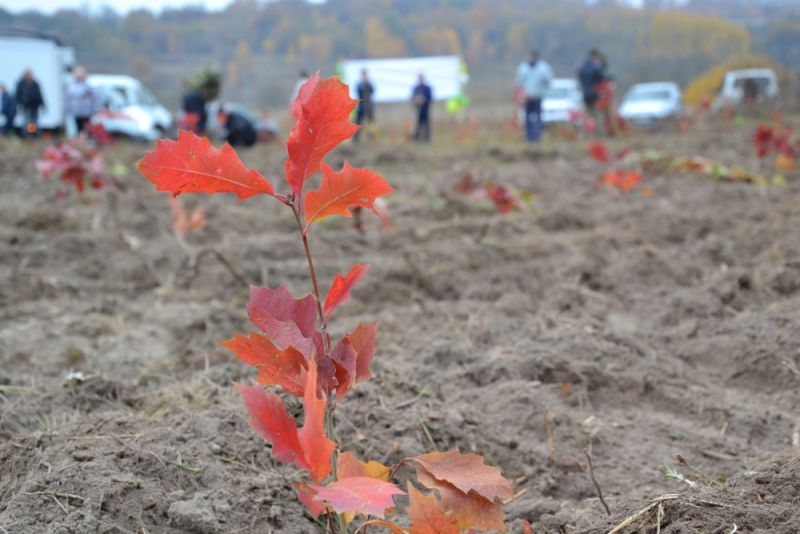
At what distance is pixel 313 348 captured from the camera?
1535mm

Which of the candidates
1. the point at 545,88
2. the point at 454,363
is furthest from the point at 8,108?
the point at 454,363

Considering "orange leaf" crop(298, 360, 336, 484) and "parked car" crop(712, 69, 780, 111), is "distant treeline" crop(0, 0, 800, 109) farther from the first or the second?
"orange leaf" crop(298, 360, 336, 484)

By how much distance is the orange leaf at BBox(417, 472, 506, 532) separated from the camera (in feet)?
4.71

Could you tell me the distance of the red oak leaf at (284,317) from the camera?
5.02 feet

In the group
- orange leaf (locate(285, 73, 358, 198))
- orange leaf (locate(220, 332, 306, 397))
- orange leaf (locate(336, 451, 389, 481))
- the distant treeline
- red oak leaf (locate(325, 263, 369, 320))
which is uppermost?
the distant treeline

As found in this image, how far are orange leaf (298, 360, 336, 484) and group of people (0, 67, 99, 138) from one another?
25.8 feet

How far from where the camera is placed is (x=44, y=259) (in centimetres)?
521

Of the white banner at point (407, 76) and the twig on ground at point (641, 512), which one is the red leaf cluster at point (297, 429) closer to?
the twig on ground at point (641, 512)

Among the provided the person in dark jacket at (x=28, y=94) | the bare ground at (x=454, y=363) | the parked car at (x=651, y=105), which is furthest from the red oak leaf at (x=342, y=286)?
the parked car at (x=651, y=105)

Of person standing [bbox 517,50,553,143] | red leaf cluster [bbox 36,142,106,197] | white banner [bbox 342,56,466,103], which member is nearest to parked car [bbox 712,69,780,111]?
white banner [bbox 342,56,466,103]

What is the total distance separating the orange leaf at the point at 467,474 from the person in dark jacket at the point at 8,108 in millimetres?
15490

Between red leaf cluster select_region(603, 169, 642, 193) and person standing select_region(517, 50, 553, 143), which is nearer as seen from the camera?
red leaf cluster select_region(603, 169, 642, 193)

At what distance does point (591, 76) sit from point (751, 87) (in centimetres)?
1028

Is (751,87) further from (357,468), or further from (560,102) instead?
(357,468)
